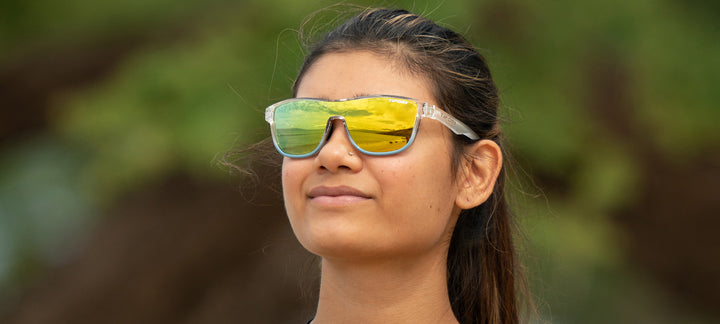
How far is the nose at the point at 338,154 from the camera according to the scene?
2.16 meters

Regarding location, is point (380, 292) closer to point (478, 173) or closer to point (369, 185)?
point (369, 185)

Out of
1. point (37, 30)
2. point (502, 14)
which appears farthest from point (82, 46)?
point (502, 14)

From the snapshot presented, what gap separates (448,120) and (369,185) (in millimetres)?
322

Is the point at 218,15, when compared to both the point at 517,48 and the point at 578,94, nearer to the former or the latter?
the point at 517,48

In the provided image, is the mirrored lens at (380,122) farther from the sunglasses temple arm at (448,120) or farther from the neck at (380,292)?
the neck at (380,292)

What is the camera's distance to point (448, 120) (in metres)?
2.29

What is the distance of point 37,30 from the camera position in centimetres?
563

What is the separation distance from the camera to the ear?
2402 mm

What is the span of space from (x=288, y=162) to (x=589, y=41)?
3211 mm

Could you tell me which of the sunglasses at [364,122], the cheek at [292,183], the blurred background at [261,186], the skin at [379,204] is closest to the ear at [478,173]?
the skin at [379,204]

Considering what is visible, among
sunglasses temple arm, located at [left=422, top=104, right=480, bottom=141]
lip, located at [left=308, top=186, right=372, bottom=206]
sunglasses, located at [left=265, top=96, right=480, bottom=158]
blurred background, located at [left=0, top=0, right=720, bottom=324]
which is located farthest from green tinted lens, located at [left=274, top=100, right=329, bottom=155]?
blurred background, located at [left=0, top=0, right=720, bottom=324]

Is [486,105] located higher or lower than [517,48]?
higher

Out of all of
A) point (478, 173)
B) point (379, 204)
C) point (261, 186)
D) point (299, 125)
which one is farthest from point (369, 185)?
point (261, 186)

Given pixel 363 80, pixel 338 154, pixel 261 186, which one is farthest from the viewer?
pixel 261 186
